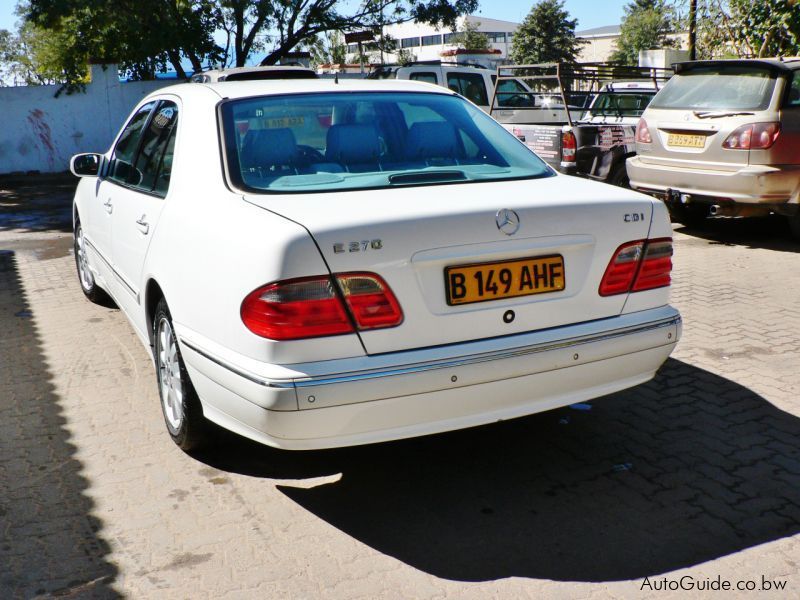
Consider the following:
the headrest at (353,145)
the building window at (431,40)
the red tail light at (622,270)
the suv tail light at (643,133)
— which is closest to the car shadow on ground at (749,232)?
the suv tail light at (643,133)

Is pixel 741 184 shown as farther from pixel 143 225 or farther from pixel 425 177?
pixel 143 225

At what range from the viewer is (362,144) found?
13.2ft

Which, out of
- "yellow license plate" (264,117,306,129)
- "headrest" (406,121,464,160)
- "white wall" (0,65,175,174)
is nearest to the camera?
"yellow license plate" (264,117,306,129)

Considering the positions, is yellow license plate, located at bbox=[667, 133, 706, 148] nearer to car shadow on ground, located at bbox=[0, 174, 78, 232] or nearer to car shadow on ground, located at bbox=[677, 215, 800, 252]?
car shadow on ground, located at bbox=[677, 215, 800, 252]

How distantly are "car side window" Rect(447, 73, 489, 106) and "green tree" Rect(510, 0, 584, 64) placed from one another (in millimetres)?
63134

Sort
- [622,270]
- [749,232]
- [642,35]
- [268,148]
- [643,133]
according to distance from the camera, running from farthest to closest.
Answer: [642,35]
[749,232]
[643,133]
[268,148]
[622,270]

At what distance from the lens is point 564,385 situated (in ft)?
11.2

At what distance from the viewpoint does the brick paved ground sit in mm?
3066

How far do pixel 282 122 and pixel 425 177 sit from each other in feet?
2.35

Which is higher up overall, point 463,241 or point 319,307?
point 463,241

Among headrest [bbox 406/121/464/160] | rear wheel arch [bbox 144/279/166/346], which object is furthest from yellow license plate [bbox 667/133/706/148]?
rear wheel arch [bbox 144/279/166/346]

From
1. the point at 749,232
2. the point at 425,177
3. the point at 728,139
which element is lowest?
the point at 749,232

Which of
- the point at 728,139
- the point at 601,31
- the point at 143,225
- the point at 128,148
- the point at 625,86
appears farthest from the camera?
the point at 601,31

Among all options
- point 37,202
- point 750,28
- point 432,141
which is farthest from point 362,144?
point 750,28
